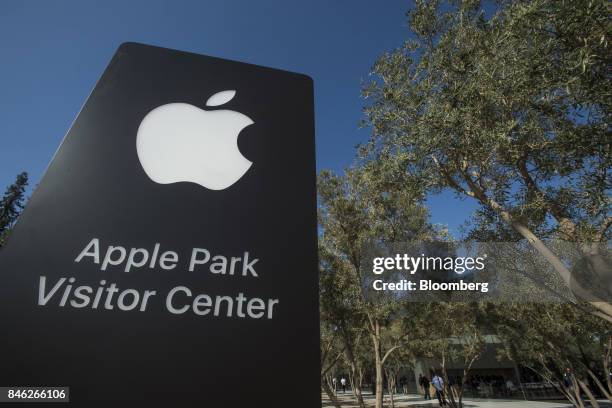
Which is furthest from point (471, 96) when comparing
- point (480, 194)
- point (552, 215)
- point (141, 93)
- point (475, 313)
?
point (475, 313)

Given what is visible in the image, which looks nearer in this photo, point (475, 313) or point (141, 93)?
point (141, 93)

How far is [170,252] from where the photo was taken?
5.28 ft

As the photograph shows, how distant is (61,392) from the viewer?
4.22 ft

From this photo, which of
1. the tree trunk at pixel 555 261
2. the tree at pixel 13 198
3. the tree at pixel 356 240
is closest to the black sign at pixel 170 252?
the tree trunk at pixel 555 261

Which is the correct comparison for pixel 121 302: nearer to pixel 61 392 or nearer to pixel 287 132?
pixel 61 392

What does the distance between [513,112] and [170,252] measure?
8.72 metres

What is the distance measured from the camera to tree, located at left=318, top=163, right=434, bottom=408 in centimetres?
1589

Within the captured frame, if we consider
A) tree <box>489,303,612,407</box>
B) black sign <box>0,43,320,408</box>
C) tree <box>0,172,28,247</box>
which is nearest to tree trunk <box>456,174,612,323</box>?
black sign <box>0,43,320,408</box>

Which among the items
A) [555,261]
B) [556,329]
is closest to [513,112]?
[555,261]

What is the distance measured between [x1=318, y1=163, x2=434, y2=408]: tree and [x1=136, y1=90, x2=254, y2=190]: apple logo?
1343 cm

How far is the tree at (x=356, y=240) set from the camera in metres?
15.9

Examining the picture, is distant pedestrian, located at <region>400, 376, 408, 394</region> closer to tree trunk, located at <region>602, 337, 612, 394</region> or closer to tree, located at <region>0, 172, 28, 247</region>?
tree trunk, located at <region>602, 337, 612, 394</region>

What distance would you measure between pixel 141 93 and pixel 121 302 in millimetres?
1025

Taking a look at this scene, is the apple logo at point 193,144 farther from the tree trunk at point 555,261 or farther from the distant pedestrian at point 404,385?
the distant pedestrian at point 404,385
